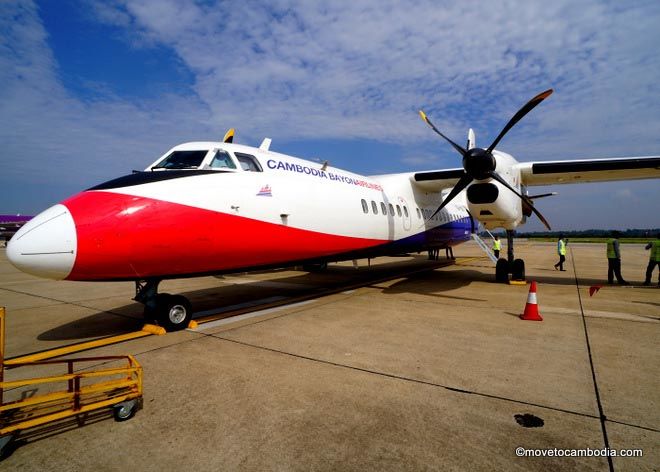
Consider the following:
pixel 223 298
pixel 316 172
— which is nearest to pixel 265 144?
pixel 316 172

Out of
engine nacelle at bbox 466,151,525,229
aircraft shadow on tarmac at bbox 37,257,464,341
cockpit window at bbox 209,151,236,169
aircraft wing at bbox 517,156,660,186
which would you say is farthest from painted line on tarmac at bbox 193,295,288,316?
aircraft wing at bbox 517,156,660,186

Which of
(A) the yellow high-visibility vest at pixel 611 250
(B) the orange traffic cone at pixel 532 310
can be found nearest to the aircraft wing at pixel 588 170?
(A) the yellow high-visibility vest at pixel 611 250

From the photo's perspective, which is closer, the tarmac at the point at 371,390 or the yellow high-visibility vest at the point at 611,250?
the tarmac at the point at 371,390

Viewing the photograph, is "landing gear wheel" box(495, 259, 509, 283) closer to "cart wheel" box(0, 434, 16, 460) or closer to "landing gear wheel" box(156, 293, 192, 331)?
"landing gear wheel" box(156, 293, 192, 331)

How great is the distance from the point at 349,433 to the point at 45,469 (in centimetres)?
216

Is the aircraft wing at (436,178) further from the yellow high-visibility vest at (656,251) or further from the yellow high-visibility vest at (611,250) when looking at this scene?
the yellow high-visibility vest at (656,251)

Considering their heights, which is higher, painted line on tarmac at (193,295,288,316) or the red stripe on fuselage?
the red stripe on fuselage

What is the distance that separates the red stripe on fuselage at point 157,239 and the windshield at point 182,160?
3.64 ft

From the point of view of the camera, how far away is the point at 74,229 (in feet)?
15.0

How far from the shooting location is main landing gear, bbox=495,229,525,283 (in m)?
11.9

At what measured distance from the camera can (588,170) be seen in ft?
34.7

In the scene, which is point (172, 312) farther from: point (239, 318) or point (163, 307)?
point (239, 318)

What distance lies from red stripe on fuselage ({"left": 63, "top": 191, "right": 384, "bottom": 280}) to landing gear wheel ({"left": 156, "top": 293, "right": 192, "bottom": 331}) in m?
0.75

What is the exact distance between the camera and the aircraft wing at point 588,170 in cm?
1021
